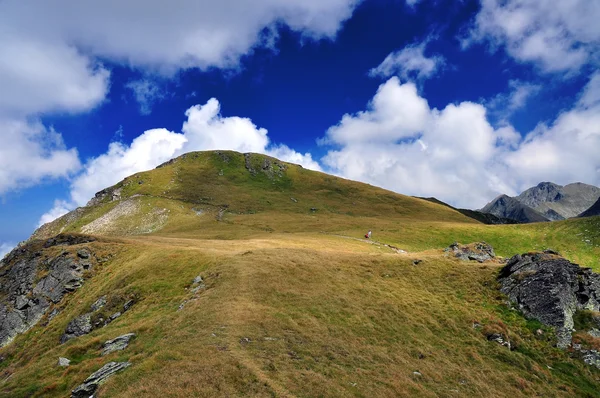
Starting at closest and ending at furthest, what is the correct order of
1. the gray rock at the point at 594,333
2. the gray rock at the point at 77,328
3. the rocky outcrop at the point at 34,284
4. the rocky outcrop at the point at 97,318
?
the gray rock at the point at 594,333 < the gray rock at the point at 77,328 < the rocky outcrop at the point at 97,318 < the rocky outcrop at the point at 34,284

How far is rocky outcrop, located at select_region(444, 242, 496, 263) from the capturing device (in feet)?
177

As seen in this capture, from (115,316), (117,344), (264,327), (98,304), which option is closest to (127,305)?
(115,316)

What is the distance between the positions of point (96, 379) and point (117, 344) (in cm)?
594

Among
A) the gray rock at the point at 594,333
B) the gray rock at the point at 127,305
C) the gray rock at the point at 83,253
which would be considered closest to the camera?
the gray rock at the point at 594,333

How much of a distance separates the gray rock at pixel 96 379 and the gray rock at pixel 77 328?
17122 millimetres

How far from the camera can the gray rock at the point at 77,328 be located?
124 ft

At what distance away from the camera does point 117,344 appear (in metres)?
28.5

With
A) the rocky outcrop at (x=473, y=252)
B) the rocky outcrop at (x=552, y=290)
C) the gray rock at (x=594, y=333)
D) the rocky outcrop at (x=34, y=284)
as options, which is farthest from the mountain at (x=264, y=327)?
the gray rock at (x=594, y=333)

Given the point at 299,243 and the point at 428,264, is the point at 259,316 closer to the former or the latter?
the point at 428,264

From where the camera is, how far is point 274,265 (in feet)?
142

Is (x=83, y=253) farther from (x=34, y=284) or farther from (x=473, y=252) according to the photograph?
(x=473, y=252)

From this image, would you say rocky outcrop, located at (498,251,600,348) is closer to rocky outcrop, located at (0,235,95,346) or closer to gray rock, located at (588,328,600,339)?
gray rock, located at (588,328,600,339)

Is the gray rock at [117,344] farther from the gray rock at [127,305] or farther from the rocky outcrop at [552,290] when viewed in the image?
the rocky outcrop at [552,290]

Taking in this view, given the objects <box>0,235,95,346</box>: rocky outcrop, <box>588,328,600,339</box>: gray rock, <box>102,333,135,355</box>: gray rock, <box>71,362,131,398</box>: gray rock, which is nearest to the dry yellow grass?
<box>102,333,135,355</box>: gray rock
